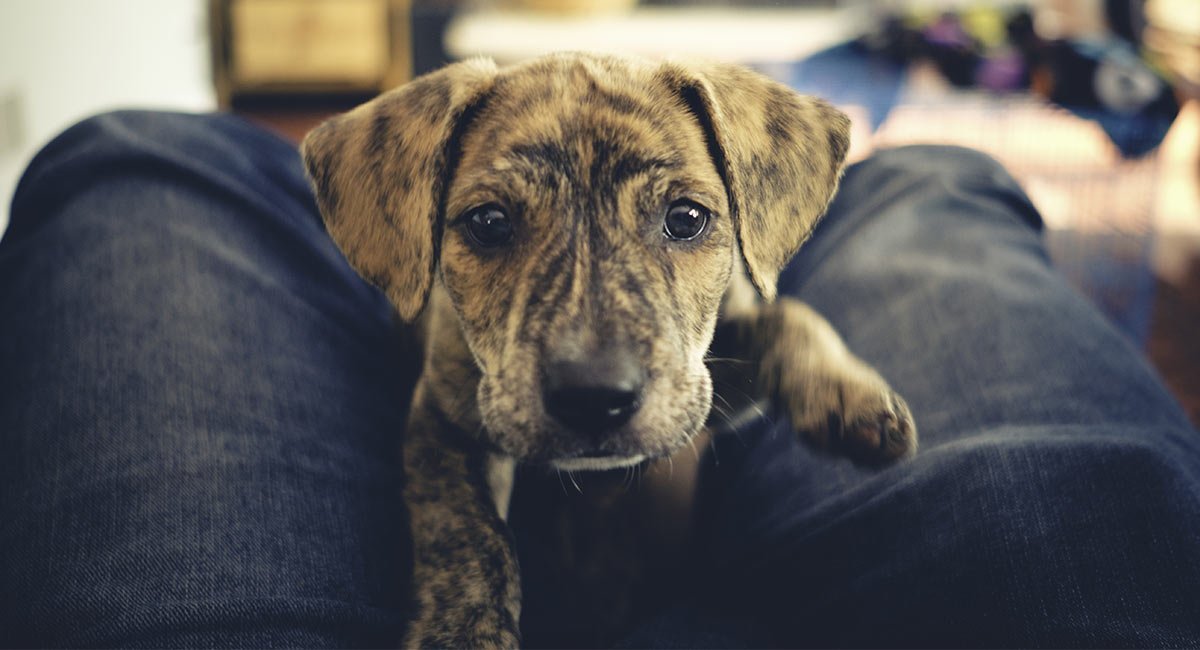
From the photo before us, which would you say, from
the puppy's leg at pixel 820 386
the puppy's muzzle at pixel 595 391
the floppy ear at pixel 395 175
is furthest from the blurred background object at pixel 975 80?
the puppy's muzzle at pixel 595 391

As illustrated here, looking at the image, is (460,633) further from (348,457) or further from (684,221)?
(684,221)

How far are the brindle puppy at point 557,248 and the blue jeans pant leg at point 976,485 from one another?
0.15 m

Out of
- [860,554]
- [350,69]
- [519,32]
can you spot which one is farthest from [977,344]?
[350,69]

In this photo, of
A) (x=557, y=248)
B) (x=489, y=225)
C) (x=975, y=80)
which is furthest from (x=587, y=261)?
(x=975, y=80)

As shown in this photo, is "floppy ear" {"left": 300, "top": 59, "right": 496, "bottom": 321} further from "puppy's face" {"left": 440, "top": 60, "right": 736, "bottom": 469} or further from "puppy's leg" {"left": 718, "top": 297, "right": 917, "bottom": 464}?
"puppy's leg" {"left": 718, "top": 297, "right": 917, "bottom": 464}

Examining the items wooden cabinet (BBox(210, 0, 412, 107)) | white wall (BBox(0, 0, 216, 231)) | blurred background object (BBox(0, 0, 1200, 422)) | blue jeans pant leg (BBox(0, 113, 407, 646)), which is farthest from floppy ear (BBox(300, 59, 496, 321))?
wooden cabinet (BBox(210, 0, 412, 107))

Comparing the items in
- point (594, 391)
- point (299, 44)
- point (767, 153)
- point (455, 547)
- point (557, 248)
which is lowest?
point (299, 44)

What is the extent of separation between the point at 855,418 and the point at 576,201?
2.02 ft

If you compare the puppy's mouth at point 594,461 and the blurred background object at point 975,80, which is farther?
the blurred background object at point 975,80

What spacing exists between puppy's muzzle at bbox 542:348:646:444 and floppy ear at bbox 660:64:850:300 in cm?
39

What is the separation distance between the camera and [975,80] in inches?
131

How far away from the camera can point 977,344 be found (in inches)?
68.1

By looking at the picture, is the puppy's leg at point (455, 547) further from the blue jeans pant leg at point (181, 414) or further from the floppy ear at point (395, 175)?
the floppy ear at point (395, 175)

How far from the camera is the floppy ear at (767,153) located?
60.9 inches
